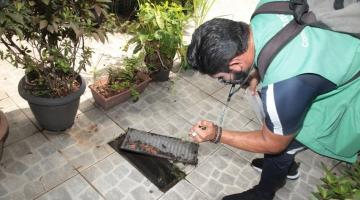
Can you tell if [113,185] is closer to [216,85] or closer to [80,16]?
[80,16]

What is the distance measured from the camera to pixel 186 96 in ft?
12.8

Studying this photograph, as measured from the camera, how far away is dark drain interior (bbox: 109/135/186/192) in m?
2.88

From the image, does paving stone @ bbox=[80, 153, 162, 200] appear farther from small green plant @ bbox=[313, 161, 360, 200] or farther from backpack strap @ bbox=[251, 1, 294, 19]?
backpack strap @ bbox=[251, 1, 294, 19]

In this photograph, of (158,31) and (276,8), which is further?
(158,31)

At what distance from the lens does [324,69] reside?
158 centimetres

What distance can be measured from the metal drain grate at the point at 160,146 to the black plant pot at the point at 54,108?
23.9 inches

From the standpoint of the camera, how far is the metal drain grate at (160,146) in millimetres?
3094

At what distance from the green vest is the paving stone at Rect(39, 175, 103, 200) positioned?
1.76m

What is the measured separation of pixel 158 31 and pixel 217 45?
1826mm

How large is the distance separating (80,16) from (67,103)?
80cm

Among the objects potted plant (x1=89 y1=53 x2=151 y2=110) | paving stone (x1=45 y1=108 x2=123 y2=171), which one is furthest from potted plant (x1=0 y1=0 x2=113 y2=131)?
potted plant (x1=89 y1=53 x2=151 y2=110)

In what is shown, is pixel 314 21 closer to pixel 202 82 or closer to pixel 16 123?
pixel 202 82

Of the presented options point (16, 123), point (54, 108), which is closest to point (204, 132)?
point (54, 108)

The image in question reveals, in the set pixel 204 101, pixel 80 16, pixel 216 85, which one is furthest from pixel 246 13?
pixel 80 16
